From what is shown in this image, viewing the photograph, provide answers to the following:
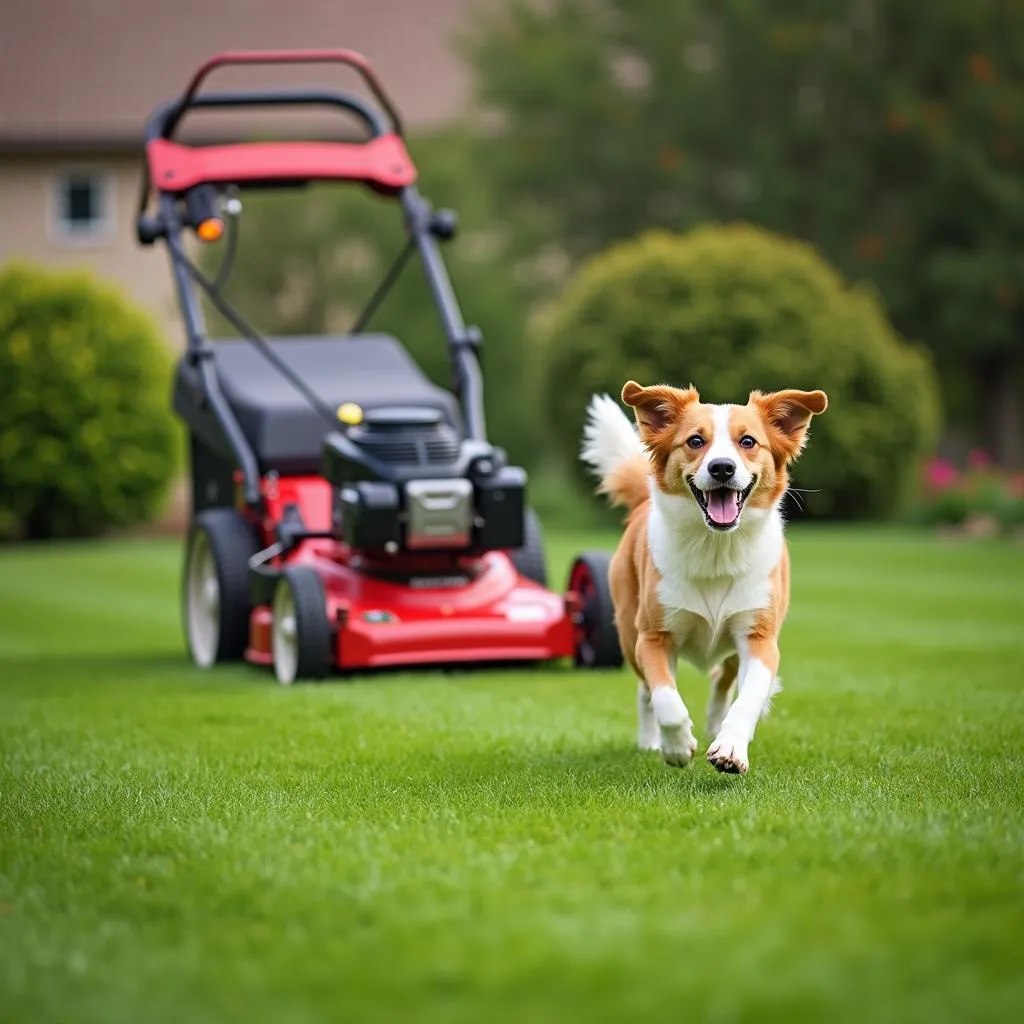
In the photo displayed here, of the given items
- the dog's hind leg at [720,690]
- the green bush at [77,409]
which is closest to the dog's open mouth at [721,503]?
the dog's hind leg at [720,690]

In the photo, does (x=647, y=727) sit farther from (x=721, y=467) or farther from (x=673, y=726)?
(x=721, y=467)

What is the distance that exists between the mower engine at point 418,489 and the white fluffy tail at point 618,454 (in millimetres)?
1593

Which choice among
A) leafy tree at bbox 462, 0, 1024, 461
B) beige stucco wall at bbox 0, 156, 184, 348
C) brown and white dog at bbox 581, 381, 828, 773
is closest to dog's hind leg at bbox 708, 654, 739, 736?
brown and white dog at bbox 581, 381, 828, 773

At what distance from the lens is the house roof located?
31.6 metres

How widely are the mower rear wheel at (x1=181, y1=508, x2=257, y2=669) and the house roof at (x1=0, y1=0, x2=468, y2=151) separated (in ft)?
70.4

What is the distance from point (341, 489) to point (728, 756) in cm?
385

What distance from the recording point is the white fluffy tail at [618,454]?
7281mm

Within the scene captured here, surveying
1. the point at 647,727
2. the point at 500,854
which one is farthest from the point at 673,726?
the point at 500,854

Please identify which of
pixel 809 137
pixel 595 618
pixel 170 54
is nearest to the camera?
pixel 595 618

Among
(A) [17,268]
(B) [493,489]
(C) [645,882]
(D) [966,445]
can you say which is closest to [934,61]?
(D) [966,445]

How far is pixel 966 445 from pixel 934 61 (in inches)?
287

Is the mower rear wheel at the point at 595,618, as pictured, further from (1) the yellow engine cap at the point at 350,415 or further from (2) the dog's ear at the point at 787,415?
(2) the dog's ear at the point at 787,415

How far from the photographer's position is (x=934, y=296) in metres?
31.2

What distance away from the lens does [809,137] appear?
31.8 m
